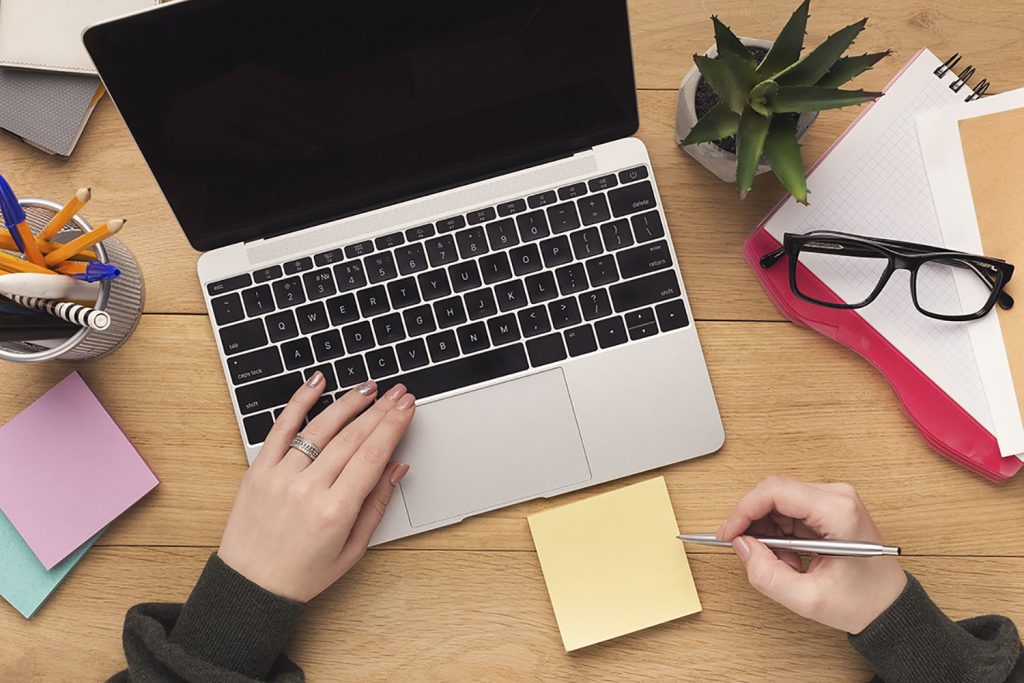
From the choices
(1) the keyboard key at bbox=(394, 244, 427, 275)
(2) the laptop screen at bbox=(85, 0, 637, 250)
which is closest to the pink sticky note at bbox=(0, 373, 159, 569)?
(2) the laptop screen at bbox=(85, 0, 637, 250)

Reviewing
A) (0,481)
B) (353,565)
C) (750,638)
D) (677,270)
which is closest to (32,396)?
(0,481)

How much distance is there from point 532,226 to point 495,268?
0.05 metres

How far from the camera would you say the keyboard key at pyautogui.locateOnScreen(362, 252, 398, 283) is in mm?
736

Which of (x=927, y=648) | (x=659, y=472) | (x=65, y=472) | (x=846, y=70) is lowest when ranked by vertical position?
(x=927, y=648)

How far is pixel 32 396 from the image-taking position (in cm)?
78

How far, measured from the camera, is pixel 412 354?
0.73 m

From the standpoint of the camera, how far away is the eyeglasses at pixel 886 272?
2.36 feet

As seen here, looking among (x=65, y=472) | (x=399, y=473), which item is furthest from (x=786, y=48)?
(x=65, y=472)

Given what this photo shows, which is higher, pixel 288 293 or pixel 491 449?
pixel 288 293

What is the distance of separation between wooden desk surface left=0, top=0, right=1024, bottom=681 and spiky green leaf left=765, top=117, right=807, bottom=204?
0.42ft

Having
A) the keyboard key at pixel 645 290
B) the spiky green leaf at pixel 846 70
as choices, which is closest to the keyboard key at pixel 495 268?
the keyboard key at pixel 645 290

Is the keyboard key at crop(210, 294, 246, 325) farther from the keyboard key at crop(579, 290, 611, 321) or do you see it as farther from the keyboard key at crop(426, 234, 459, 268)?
the keyboard key at crop(579, 290, 611, 321)

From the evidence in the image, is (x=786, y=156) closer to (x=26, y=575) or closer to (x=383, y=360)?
(x=383, y=360)

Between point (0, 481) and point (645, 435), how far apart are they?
63 centimetres
